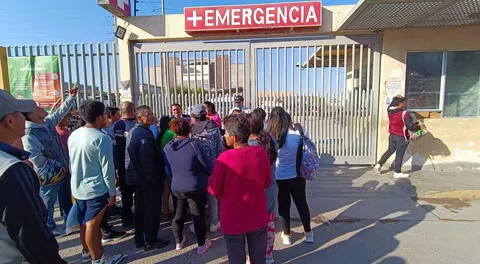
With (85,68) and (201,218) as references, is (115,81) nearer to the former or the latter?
(85,68)

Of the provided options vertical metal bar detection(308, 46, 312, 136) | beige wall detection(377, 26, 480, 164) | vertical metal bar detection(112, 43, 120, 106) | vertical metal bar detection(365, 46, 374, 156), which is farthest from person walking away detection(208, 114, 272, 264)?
vertical metal bar detection(112, 43, 120, 106)

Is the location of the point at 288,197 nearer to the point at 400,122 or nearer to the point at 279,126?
the point at 279,126

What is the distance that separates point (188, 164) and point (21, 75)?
6170 millimetres

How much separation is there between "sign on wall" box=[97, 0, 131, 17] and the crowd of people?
8.66ft

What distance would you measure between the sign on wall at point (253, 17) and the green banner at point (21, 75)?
12.3 feet

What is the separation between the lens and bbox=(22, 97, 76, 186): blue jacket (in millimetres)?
3516

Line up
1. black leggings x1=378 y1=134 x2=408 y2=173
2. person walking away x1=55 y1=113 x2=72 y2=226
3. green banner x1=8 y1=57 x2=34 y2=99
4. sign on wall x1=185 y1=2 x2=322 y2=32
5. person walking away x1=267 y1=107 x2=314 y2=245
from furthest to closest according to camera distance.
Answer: green banner x1=8 y1=57 x2=34 y2=99, sign on wall x1=185 y1=2 x2=322 y2=32, black leggings x1=378 y1=134 x2=408 y2=173, person walking away x1=55 y1=113 x2=72 y2=226, person walking away x1=267 y1=107 x2=314 y2=245

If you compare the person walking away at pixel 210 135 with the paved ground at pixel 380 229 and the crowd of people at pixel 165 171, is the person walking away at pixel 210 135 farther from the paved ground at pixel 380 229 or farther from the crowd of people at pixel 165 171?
the paved ground at pixel 380 229

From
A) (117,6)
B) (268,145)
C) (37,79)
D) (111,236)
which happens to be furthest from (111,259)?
(37,79)

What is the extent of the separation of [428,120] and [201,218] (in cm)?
586

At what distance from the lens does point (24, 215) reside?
4.09 ft

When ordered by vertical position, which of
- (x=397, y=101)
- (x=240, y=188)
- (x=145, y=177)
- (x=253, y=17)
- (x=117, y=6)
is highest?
(x=117, y=6)

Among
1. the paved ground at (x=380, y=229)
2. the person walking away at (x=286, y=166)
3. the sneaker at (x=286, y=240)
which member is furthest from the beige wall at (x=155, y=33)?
the sneaker at (x=286, y=240)

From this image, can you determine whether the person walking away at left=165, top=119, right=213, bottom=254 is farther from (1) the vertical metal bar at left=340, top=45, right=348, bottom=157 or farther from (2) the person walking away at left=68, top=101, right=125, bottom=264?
(1) the vertical metal bar at left=340, top=45, right=348, bottom=157
